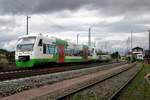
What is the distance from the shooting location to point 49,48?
104 ft

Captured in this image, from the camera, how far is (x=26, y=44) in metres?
28.8

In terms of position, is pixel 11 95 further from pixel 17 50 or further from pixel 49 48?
pixel 49 48

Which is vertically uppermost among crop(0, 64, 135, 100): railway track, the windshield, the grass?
the windshield

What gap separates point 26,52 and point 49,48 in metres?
4.02

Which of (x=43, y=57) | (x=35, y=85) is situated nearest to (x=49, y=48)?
(x=43, y=57)

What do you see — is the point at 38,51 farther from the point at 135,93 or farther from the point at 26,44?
the point at 135,93

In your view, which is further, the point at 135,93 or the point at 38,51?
the point at 38,51

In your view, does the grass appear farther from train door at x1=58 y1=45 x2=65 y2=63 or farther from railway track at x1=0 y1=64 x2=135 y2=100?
train door at x1=58 y1=45 x2=65 y2=63

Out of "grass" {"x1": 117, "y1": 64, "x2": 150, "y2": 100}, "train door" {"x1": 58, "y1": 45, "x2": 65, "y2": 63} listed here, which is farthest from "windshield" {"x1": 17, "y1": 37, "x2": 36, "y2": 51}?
"grass" {"x1": 117, "y1": 64, "x2": 150, "y2": 100}

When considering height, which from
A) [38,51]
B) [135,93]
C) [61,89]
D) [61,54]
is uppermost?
[38,51]

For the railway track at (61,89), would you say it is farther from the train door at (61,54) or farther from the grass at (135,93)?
the train door at (61,54)

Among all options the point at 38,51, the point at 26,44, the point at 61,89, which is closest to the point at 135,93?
the point at 61,89

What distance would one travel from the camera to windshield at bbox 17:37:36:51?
2831 cm

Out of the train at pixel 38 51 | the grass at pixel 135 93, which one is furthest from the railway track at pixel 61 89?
the train at pixel 38 51
